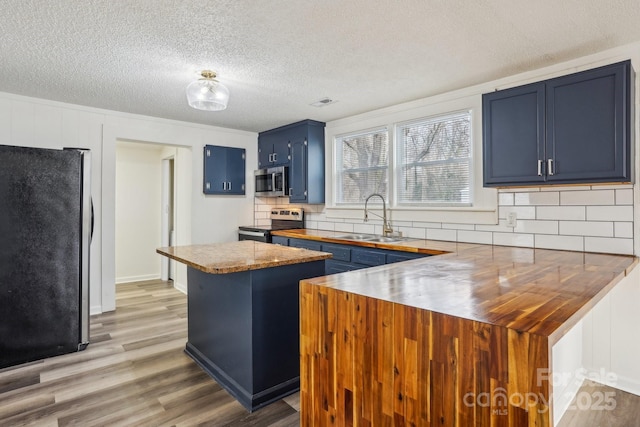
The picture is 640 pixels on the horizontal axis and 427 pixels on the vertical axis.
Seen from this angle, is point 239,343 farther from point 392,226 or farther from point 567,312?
point 392,226

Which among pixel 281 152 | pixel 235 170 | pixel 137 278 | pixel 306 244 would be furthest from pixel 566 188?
pixel 137 278

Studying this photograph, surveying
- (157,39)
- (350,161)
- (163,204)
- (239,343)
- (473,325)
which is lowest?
(239,343)

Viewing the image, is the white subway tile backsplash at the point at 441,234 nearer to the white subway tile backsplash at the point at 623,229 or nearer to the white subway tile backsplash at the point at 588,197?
the white subway tile backsplash at the point at 588,197

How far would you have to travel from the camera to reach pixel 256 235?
4.59 metres

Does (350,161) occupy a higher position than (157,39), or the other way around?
(157,39)

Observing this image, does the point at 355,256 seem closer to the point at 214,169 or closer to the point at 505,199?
the point at 505,199

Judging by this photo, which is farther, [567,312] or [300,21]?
[300,21]

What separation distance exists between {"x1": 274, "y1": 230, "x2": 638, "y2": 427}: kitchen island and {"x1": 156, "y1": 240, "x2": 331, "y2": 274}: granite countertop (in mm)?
688

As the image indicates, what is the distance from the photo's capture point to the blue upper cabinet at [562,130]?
2152 mm

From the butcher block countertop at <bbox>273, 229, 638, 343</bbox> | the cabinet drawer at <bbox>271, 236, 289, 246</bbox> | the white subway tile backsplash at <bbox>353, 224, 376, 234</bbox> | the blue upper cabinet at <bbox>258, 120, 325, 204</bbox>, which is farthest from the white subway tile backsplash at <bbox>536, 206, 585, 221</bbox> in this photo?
the cabinet drawer at <bbox>271, 236, 289, 246</bbox>

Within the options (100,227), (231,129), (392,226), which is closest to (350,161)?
(392,226)

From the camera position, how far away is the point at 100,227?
3.84m

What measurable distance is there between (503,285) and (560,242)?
162 centimetres

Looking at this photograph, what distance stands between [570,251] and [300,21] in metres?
2.42
